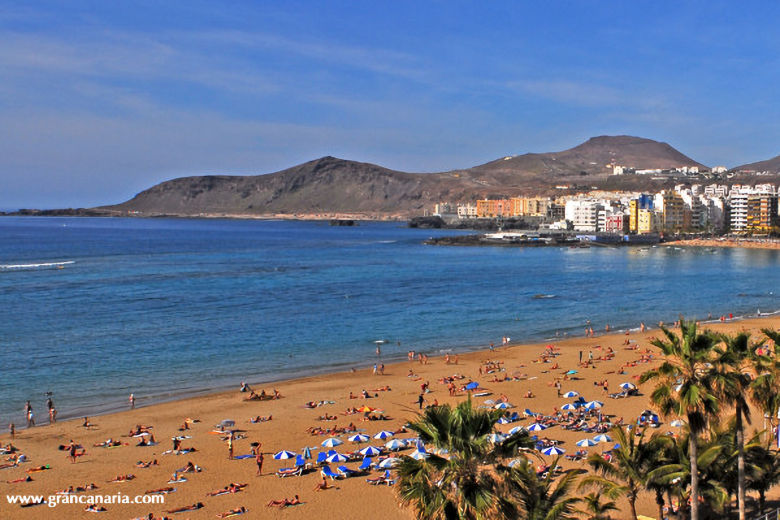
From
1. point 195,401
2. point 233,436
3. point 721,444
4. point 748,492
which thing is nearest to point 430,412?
point 721,444

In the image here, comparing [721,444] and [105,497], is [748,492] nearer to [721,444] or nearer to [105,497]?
[721,444]

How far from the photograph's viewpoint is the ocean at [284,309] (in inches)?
1037

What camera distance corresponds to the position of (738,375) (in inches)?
345

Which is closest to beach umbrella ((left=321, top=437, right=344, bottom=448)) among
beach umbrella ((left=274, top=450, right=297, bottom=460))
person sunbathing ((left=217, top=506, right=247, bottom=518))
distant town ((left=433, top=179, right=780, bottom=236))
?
beach umbrella ((left=274, top=450, right=297, bottom=460))

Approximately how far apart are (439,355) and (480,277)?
105 feet

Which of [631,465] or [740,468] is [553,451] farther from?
[740,468]

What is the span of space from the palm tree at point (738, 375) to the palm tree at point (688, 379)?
0.49 feet

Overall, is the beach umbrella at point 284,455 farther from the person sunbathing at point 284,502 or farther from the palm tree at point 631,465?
the palm tree at point 631,465

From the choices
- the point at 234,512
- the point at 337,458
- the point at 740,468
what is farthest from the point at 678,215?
the point at 234,512

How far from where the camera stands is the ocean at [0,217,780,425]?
86.4ft

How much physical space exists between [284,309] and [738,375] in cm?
3526

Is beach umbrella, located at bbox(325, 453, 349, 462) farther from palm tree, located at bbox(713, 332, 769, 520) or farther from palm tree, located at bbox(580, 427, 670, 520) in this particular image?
palm tree, located at bbox(713, 332, 769, 520)

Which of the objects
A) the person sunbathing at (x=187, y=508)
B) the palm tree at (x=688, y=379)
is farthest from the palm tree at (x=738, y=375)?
the person sunbathing at (x=187, y=508)

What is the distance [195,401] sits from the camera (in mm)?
22203
